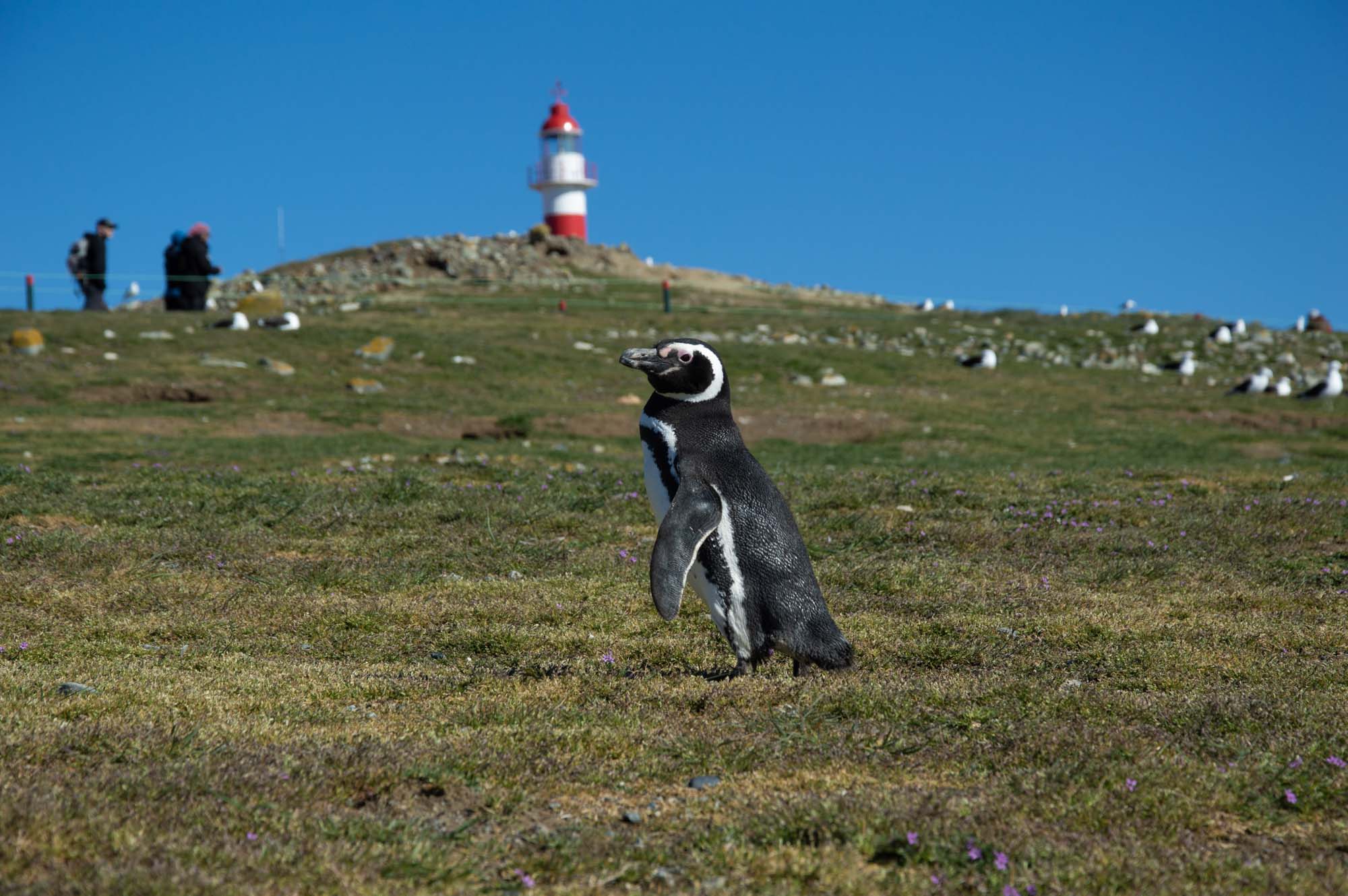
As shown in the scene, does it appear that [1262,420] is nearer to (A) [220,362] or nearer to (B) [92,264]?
(A) [220,362]

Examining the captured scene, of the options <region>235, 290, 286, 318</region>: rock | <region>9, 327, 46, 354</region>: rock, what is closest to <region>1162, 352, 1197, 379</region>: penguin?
<region>235, 290, 286, 318</region>: rock

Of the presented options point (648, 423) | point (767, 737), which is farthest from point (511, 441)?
point (767, 737)

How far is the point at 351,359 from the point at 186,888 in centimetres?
3198

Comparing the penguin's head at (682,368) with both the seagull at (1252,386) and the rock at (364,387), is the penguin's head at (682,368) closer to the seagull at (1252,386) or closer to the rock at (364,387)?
the rock at (364,387)

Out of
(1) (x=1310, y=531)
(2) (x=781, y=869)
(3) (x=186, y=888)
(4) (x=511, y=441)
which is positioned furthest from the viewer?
(4) (x=511, y=441)

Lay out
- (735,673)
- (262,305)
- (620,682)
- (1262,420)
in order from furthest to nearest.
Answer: (262,305) → (1262,420) → (735,673) → (620,682)

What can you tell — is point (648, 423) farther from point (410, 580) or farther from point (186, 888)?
point (186, 888)

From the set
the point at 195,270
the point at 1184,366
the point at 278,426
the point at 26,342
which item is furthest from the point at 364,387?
the point at 1184,366

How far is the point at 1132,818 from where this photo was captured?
5.75m

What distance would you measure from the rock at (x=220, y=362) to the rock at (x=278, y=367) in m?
0.48

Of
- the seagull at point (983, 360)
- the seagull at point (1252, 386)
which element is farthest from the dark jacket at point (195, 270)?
the seagull at point (1252, 386)

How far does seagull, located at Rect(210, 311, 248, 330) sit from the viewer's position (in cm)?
3947

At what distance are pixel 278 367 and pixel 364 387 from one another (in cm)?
293

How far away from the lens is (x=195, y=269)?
45.4 metres
